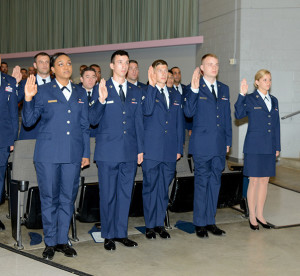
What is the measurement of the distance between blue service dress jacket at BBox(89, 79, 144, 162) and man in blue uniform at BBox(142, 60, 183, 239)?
30 centimetres

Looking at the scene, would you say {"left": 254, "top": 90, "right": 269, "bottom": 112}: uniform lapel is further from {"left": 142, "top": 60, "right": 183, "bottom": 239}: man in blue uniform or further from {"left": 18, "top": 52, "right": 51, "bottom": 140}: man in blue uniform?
{"left": 18, "top": 52, "right": 51, "bottom": 140}: man in blue uniform

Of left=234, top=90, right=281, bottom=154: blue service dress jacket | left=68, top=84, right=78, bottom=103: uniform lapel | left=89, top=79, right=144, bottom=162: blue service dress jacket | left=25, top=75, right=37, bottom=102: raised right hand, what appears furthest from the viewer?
left=234, top=90, right=281, bottom=154: blue service dress jacket

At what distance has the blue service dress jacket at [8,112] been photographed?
14.4ft

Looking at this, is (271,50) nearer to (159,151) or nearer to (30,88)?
(159,151)

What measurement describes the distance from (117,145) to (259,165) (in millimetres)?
1532

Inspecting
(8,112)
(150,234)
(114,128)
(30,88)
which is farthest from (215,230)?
(8,112)

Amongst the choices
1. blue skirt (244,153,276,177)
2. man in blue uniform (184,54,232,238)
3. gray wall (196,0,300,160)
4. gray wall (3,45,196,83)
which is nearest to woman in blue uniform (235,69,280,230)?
blue skirt (244,153,276,177)

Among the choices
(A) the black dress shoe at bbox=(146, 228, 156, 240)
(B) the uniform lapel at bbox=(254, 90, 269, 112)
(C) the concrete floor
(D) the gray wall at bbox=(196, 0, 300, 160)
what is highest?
(D) the gray wall at bbox=(196, 0, 300, 160)

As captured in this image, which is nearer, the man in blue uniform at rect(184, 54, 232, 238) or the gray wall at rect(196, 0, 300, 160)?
the man in blue uniform at rect(184, 54, 232, 238)

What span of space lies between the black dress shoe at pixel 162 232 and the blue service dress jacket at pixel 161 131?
24.9 inches

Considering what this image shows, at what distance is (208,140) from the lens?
14.0 feet

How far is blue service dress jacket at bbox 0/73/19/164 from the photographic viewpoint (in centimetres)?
438

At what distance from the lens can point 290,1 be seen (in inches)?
332

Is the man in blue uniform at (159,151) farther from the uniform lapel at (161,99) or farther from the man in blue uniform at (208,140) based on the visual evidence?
the man in blue uniform at (208,140)
